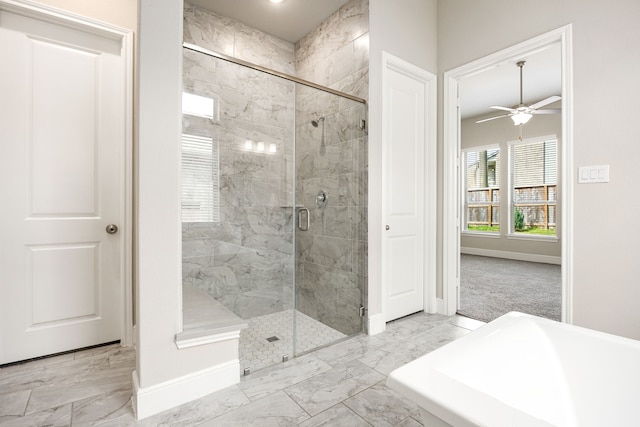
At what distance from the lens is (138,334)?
151 cm

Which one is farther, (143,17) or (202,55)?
(202,55)

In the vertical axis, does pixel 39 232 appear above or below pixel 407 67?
below

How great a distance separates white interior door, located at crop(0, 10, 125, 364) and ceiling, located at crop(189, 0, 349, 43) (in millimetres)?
1056

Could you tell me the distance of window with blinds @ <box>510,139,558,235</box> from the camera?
5.90 meters

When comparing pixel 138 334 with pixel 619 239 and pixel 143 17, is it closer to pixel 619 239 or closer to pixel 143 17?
pixel 143 17

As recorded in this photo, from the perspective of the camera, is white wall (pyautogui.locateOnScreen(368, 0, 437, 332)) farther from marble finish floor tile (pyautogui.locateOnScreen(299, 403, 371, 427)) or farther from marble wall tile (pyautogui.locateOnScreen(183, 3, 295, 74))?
marble wall tile (pyautogui.locateOnScreen(183, 3, 295, 74))

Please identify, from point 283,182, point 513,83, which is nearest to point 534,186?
point 513,83

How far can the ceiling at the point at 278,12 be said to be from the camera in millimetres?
2778

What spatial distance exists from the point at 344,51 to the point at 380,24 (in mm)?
367

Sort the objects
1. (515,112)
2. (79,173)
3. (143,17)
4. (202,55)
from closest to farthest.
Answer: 1. (143,17)
2. (202,55)
3. (79,173)
4. (515,112)

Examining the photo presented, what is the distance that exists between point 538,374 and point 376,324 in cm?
157

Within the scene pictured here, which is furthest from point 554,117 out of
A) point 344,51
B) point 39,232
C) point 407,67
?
point 39,232

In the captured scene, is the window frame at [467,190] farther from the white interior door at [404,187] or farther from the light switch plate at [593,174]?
the light switch plate at [593,174]

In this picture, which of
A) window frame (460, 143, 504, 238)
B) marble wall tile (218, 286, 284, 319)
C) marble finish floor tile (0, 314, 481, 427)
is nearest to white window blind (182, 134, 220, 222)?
marble wall tile (218, 286, 284, 319)
